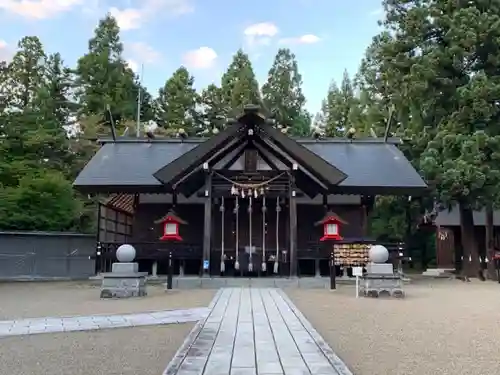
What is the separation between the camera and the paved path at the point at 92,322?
727 cm

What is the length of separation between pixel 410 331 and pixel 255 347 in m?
2.82

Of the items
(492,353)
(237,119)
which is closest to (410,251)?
(237,119)

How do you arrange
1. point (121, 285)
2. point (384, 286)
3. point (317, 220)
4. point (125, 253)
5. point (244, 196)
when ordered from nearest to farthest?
point (121, 285)
point (125, 253)
point (384, 286)
point (244, 196)
point (317, 220)

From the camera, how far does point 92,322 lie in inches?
308

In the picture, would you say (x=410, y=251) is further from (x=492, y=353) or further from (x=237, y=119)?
(x=492, y=353)

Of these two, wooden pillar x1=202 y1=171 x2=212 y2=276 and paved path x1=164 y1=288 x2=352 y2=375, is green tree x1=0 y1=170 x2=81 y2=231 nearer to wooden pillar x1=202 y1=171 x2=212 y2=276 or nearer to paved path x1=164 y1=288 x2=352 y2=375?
wooden pillar x1=202 y1=171 x2=212 y2=276

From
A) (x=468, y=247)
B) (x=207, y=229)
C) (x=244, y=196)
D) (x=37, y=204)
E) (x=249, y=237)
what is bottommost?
(x=468, y=247)

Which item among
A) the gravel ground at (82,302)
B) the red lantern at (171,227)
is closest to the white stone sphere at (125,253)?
the gravel ground at (82,302)

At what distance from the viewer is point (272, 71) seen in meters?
38.8

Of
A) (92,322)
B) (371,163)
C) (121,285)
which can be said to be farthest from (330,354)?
(371,163)

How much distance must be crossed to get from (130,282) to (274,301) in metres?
3.62

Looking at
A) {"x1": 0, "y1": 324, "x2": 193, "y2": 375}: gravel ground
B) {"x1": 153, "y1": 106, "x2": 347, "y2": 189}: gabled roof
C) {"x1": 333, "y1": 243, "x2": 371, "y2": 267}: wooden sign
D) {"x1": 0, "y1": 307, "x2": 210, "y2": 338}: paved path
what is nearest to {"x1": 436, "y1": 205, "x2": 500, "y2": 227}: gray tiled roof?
{"x1": 333, "y1": 243, "x2": 371, "y2": 267}: wooden sign

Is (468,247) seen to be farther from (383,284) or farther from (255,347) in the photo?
(255,347)

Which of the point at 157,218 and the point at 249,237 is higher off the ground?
the point at 157,218
